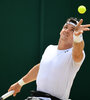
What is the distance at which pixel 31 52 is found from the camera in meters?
4.80

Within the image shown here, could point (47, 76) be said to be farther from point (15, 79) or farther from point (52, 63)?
point (15, 79)

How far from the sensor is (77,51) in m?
2.85

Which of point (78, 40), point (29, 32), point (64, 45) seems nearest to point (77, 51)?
point (78, 40)

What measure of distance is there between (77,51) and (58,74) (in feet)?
1.27

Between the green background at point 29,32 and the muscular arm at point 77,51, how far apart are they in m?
1.80

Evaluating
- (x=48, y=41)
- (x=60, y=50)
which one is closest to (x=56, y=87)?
(x=60, y=50)

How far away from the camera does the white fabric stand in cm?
307

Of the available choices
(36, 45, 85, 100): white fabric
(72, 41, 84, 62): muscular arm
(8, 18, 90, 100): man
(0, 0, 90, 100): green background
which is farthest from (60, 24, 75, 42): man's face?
(0, 0, 90, 100): green background

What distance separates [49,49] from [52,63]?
25 centimetres

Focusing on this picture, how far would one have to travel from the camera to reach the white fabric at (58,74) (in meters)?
3.07

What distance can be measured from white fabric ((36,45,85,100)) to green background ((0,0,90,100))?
61.8 inches

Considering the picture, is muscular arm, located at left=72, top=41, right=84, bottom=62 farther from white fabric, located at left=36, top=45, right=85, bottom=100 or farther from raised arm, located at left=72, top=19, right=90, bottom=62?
white fabric, located at left=36, top=45, right=85, bottom=100

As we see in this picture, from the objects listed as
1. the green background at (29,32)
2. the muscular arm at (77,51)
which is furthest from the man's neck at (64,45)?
the green background at (29,32)

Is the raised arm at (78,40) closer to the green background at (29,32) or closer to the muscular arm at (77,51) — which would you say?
the muscular arm at (77,51)
